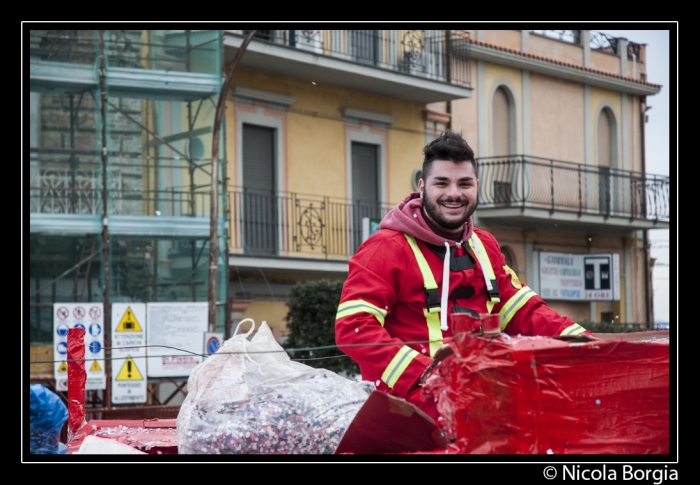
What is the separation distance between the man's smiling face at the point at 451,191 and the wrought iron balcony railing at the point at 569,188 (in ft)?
68.5

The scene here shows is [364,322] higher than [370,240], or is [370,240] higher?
[370,240]

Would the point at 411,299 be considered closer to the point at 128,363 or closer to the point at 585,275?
the point at 128,363

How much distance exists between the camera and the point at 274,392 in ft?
10.9

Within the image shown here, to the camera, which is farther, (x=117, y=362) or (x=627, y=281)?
(x=627, y=281)

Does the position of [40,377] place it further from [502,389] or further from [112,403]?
[502,389]

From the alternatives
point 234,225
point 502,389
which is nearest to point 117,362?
point 234,225

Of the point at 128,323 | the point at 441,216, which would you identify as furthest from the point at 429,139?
the point at 441,216

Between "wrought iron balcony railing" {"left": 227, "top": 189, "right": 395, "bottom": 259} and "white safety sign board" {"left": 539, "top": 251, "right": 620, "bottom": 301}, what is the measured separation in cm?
568

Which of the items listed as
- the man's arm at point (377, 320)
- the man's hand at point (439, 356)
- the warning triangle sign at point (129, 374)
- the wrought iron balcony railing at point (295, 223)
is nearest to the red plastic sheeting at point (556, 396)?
the man's hand at point (439, 356)

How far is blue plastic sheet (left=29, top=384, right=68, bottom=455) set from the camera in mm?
2986

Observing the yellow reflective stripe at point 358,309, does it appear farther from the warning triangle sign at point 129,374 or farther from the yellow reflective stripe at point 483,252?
the warning triangle sign at point 129,374

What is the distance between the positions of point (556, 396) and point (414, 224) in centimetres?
133

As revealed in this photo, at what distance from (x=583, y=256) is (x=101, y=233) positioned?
14267mm

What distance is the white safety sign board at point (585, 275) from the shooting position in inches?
1063
